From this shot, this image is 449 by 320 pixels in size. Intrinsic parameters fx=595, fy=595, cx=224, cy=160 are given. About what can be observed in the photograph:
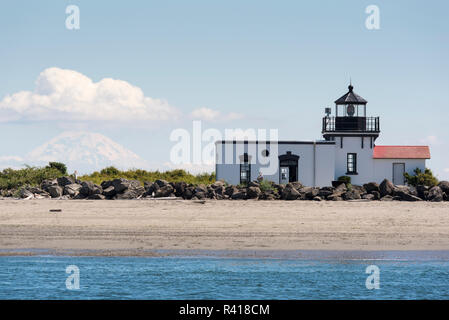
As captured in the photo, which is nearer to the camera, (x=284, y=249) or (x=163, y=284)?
(x=163, y=284)

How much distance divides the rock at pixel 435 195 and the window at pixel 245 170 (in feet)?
46.4

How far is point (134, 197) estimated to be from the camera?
102 ft

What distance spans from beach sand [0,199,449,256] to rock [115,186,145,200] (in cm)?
252

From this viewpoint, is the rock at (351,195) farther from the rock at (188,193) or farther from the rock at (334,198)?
the rock at (188,193)

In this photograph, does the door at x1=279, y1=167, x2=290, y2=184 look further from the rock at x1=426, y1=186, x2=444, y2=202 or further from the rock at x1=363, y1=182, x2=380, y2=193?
the rock at x1=426, y1=186, x2=444, y2=202

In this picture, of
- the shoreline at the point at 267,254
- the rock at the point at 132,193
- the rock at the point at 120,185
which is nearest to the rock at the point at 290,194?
the rock at the point at 132,193

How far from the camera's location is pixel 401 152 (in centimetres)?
4644

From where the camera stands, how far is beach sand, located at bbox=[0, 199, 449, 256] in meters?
17.9

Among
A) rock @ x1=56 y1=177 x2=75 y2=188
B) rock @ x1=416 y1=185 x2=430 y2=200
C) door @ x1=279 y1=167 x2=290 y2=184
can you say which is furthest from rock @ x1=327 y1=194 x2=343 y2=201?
rock @ x1=56 y1=177 x2=75 y2=188

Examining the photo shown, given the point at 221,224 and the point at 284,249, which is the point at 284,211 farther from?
the point at 284,249

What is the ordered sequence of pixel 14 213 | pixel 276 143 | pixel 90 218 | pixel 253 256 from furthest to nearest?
pixel 276 143 < pixel 14 213 < pixel 90 218 < pixel 253 256

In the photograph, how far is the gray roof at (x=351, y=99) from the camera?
46312 mm

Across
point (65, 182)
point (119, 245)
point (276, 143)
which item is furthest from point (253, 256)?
point (276, 143)

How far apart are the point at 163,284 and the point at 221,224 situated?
724 cm
